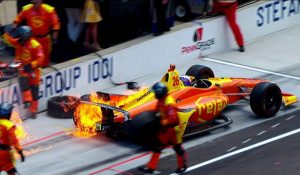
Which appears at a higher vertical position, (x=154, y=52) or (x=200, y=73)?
(x=200, y=73)

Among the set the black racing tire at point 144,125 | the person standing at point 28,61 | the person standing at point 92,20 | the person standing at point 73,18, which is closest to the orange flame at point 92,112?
the black racing tire at point 144,125

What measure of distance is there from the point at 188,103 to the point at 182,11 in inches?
262

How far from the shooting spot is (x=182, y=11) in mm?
20812

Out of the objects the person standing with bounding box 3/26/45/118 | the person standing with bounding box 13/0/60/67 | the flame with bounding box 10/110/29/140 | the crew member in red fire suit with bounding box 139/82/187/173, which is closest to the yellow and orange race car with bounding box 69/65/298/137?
the crew member in red fire suit with bounding box 139/82/187/173

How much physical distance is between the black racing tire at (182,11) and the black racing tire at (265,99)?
5.76 meters

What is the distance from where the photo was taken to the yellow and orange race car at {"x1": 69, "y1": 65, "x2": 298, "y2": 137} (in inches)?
553

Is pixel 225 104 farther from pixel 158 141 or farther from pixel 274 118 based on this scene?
pixel 158 141

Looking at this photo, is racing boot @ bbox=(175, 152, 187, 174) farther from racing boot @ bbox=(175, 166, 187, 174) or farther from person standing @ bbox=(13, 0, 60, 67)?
person standing @ bbox=(13, 0, 60, 67)

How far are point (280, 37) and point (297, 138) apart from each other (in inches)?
268

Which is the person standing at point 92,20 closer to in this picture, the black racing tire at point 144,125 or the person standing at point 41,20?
the person standing at point 41,20

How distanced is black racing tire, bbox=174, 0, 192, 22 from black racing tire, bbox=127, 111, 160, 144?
756cm

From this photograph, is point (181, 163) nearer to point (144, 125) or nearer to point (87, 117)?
point (144, 125)

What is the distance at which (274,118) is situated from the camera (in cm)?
1534

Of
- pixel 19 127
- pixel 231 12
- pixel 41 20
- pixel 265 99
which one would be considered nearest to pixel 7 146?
pixel 19 127
